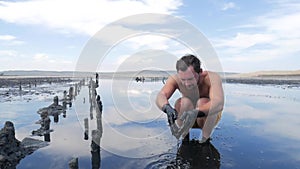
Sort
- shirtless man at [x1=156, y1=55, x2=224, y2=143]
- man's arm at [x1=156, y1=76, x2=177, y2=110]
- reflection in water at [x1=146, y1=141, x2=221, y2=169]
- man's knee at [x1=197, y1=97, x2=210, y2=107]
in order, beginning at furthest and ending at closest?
reflection in water at [x1=146, y1=141, x2=221, y2=169]
man's knee at [x1=197, y1=97, x2=210, y2=107]
man's arm at [x1=156, y1=76, x2=177, y2=110]
shirtless man at [x1=156, y1=55, x2=224, y2=143]

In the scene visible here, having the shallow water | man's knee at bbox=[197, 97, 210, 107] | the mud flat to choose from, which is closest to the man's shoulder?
man's knee at bbox=[197, 97, 210, 107]

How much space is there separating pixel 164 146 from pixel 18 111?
22.2 meters

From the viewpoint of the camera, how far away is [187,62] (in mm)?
7074

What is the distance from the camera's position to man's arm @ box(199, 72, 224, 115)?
706 cm

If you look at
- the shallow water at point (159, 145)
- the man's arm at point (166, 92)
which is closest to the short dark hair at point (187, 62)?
the man's arm at point (166, 92)

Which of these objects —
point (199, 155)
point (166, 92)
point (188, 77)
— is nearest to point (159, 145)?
point (199, 155)

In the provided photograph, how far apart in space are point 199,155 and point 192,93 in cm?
372

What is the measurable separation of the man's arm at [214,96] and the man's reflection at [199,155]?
3251 millimetres

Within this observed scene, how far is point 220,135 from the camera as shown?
14.8 metres

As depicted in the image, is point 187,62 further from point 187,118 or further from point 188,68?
point 187,118

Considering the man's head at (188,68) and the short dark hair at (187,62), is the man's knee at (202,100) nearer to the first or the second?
the man's head at (188,68)

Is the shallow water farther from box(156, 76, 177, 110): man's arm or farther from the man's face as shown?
the man's face

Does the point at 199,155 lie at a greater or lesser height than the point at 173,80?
lesser

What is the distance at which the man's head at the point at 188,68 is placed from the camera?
695 centimetres
